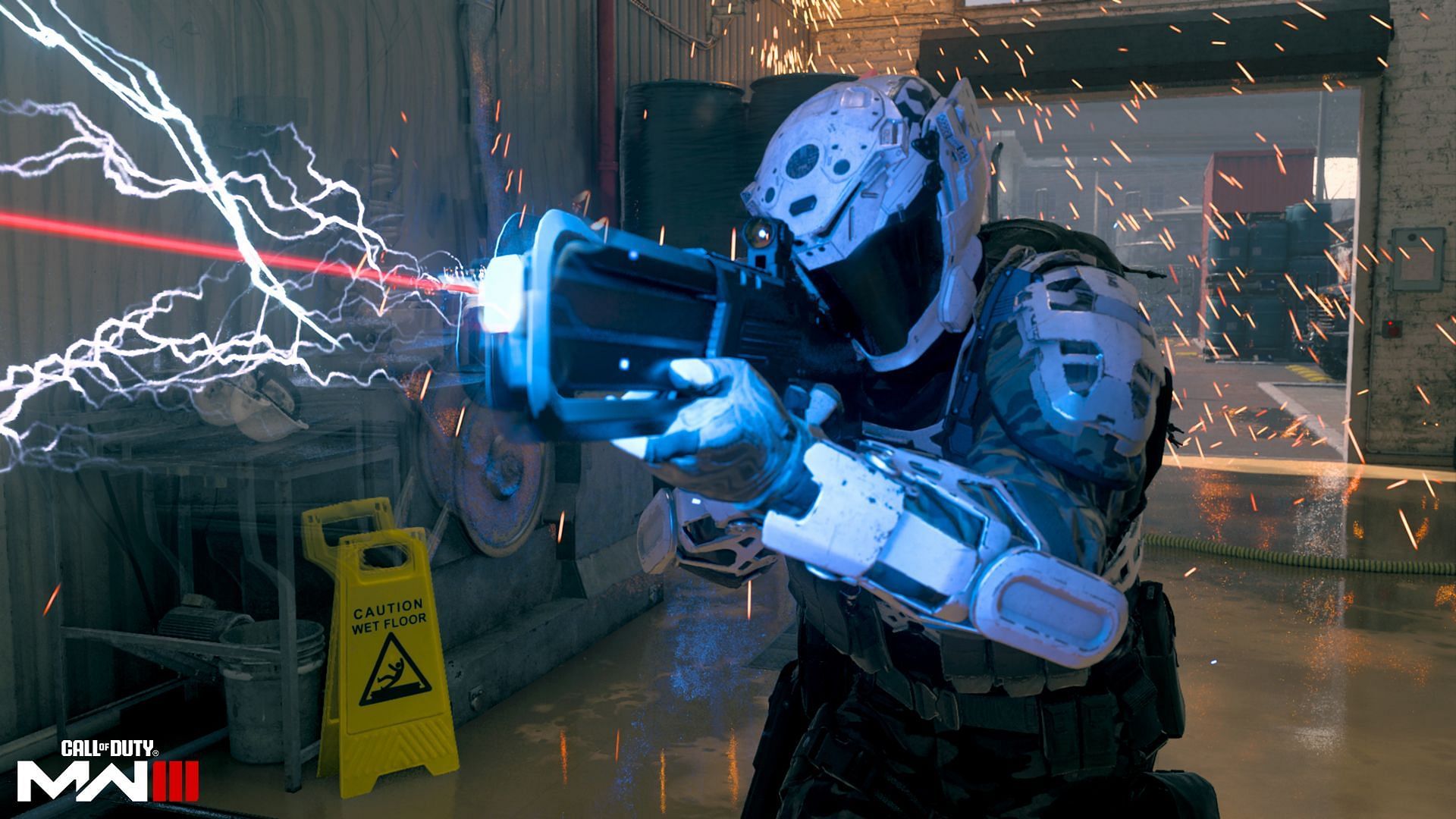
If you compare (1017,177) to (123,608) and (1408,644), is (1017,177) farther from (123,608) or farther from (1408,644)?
(123,608)

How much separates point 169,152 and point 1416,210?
28.3 ft

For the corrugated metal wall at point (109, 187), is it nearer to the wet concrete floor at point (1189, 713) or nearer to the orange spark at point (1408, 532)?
the wet concrete floor at point (1189, 713)

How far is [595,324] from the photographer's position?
1045 mm

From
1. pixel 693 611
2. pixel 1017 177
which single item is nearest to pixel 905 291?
pixel 693 611

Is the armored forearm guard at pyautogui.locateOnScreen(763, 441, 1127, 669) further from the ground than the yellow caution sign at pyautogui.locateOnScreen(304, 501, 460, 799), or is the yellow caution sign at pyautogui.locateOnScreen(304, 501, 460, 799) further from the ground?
the armored forearm guard at pyautogui.locateOnScreen(763, 441, 1127, 669)

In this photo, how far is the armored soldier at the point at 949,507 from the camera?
3.71 ft

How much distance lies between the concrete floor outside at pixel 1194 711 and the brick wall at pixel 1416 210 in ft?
9.71

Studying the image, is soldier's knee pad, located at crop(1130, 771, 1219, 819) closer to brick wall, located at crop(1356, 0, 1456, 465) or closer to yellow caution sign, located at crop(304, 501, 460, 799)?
yellow caution sign, located at crop(304, 501, 460, 799)

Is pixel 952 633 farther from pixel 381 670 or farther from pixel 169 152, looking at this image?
pixel 169 152

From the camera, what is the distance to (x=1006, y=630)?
114 centimetres

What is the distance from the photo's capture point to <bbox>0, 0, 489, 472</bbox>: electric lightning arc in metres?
2.72

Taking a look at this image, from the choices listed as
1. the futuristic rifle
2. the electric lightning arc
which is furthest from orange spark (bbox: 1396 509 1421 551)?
the futuristic rifle

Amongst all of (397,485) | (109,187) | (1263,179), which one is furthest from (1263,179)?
(109,187)

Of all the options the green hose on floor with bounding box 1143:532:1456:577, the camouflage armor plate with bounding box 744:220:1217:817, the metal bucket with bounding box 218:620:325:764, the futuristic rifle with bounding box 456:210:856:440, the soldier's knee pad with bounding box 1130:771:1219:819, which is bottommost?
the green hose on floor with bounding box 1143:532:1456:577
